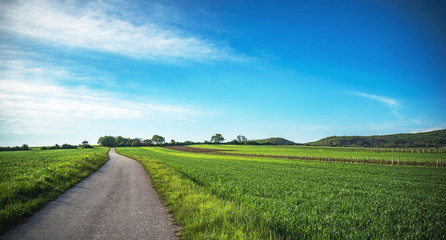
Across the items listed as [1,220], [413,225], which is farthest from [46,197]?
[413,225]

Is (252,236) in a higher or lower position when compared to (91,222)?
higher

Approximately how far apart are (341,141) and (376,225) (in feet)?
747

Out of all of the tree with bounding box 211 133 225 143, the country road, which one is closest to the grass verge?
the country road

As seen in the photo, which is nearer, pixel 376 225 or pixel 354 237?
pixel 354 237

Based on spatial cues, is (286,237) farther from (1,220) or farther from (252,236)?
(1,220)

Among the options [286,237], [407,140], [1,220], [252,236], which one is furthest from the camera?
[407,140]

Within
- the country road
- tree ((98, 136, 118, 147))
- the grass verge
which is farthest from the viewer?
tree ((98, 136, 118, 147))

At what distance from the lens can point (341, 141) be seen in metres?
200

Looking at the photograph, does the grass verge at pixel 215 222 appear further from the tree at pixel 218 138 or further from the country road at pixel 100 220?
the tree at pixel 218 138

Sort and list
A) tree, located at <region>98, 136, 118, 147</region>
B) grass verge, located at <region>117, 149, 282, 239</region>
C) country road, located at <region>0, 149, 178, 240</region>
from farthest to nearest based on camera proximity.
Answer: tree, located at <region>98, 136, 118, 147</region> → country road, located at <region>0, 149, 178, 240</region> → grass verge, located at <region>117, 149, 282, 239</region>

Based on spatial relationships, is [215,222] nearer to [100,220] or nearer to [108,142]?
[100,220]

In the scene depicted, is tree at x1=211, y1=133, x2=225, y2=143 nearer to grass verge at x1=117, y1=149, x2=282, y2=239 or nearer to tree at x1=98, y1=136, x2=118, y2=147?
tree at x1=98, y1=136, x2=118, y2=147

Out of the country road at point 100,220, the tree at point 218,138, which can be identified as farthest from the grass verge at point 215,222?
the tree at point 218,138

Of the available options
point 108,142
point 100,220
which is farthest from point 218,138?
point 100,220
